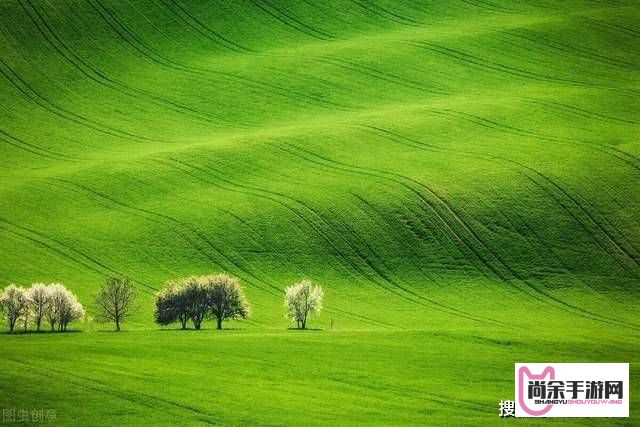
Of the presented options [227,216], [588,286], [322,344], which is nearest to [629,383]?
[322,344]

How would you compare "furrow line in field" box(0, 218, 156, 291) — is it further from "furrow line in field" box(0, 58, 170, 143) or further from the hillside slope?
"furrow line in field" box(0, 58, 170, 143)

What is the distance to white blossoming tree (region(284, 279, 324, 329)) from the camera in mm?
53812

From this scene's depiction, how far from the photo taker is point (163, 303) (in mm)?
52812

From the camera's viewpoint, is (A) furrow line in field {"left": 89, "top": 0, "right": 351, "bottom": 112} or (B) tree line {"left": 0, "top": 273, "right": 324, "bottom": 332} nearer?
(B) tree line {"left": 0, "top": 273, "right": 324, "bottom": 332}

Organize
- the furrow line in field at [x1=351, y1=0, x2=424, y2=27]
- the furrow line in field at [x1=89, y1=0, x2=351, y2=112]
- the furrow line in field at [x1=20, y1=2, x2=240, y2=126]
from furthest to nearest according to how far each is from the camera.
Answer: the furrow line in field at [x1=351, y1=0, x2=424, y2=27] → the furrow line in field at [x1=89, y1=0, x2=351, y2=112] → the furrow line in field at [x1=20, y1=2, x2=240, y2=126]

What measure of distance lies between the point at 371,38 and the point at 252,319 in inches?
1890

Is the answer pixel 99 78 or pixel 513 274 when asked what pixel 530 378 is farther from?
pixel 99 78

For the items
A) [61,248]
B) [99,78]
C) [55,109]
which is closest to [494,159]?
[61,248]

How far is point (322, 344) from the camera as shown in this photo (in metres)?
45.3

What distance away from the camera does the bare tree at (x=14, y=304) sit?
51.3 m

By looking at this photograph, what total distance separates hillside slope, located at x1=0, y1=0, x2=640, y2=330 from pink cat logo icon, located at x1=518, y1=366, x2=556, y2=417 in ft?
57.0

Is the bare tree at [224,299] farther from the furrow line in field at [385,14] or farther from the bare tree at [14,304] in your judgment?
the furrow line in field at [385,14]

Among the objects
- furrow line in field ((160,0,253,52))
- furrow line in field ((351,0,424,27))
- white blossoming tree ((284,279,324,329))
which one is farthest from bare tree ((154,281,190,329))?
furrow line in field ((351,0,424,27))

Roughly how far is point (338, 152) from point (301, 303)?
22.7 m
